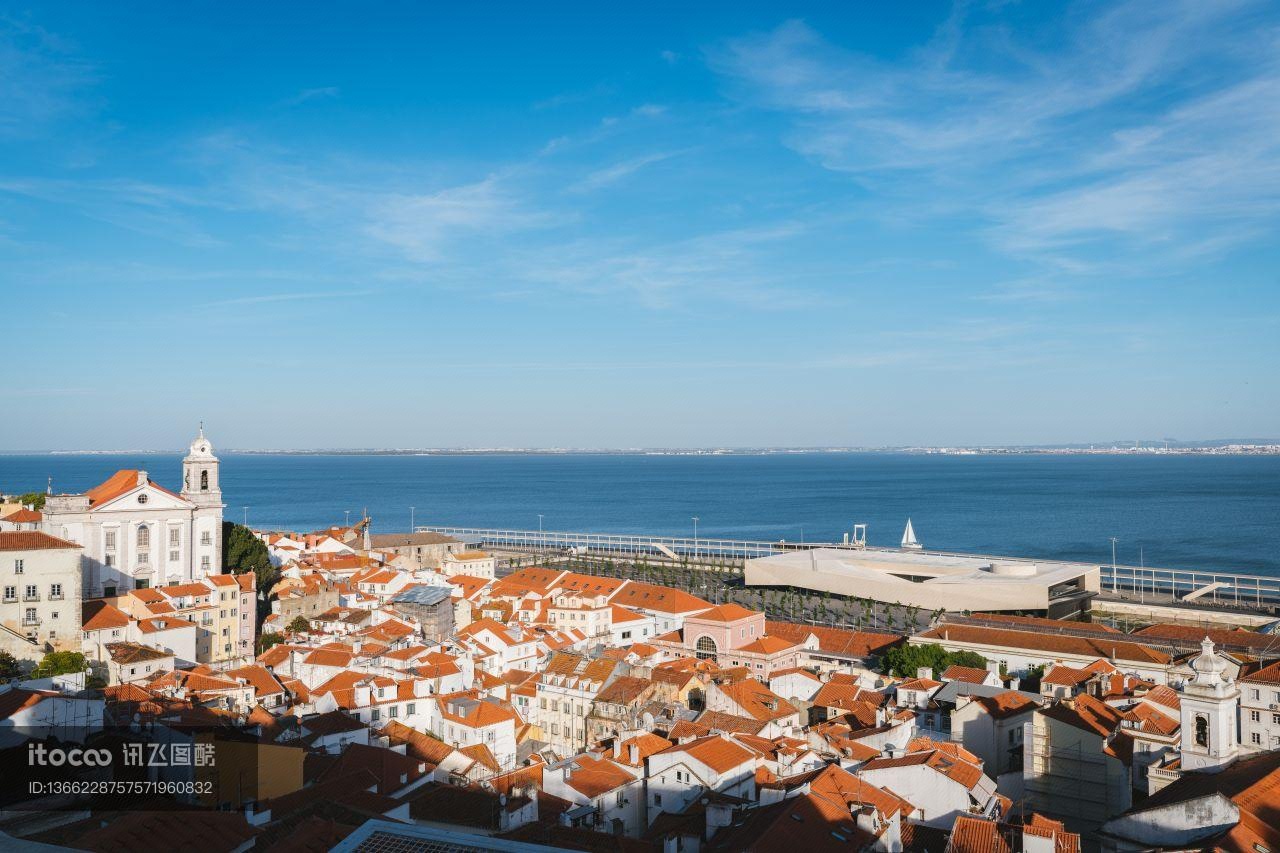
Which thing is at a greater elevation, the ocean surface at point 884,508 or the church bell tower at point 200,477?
the church bell tower at point 200,477

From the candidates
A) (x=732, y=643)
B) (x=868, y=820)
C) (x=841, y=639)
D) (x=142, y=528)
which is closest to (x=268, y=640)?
(x=142, y=528)

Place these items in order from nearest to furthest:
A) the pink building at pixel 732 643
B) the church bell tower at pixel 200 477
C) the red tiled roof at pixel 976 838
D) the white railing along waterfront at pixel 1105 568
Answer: the red tiled roof at pixel 976 838
the pink building at pixel 732 643
the church bell tower at pixel 200 477
the white railing along waterfront at pixel 1105 568

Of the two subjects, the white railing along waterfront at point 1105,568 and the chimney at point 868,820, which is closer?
the chimney at point 868,820

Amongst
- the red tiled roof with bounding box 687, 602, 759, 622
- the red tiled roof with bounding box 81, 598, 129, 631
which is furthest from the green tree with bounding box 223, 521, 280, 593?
the red tiled roof with bounding box 687, 602, 759, 622

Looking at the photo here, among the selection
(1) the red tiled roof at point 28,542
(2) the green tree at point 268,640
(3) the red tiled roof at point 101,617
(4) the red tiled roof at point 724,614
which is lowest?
(2) the green tree at point 268,640

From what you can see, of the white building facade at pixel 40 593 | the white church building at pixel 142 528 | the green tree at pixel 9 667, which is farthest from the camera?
the white church building at pixel 142 528

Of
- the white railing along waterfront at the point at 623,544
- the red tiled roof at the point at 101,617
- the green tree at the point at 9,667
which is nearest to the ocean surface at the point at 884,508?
the white railing along waterfront at the point at 623,544

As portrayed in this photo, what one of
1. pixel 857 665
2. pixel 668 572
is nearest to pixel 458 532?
pixel 668 572

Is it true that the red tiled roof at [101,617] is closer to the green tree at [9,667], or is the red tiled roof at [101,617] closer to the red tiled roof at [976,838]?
the green tree at [9,667]
